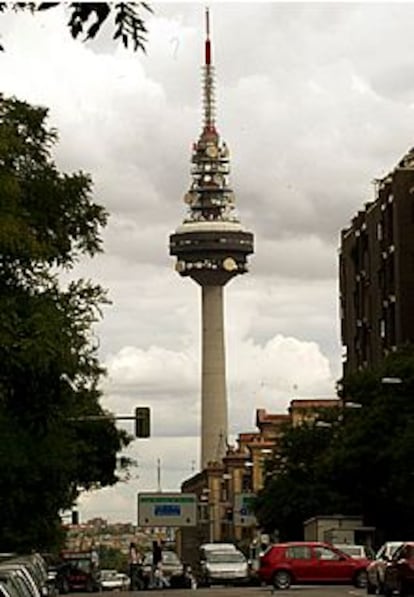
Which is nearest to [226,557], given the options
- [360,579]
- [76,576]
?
[76,576]

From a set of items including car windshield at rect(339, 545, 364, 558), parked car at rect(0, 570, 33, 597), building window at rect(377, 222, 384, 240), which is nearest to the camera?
parked car at rect(0, 570, 33, 597)

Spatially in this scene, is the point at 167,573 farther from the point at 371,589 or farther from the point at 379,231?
the point at 379,231

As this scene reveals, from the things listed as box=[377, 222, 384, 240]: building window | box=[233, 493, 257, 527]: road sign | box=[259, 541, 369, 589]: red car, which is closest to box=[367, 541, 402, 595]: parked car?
box=[259, 541, 369, 589]: red car

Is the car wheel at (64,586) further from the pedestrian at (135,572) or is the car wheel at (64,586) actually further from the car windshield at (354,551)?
the car windshield at (354,551)

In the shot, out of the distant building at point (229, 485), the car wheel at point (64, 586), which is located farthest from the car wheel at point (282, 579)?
the distant building at point (229, 485)

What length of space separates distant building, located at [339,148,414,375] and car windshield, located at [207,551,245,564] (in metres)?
31.1

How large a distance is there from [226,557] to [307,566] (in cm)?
1722

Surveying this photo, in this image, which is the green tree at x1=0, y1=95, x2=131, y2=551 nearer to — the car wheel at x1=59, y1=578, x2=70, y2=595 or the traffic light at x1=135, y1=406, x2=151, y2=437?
the traffic light at x1=135, y1=406, x2=151, y2=437

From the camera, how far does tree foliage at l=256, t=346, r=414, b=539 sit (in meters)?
79.2

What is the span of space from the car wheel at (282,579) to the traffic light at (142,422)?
6149 mm

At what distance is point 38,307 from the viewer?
119 feet

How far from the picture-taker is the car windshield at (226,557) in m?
72.1

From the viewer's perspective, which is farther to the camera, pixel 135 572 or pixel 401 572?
pixel 135 572

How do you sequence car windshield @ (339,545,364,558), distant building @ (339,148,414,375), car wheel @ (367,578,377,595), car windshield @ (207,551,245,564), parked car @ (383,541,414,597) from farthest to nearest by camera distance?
distant building @ (339,148,414,375)
car windshield @ (207,551,245,564)
car windshield @ (339,545,364,558)
car wheel @ (367,578,377,595)
parked car @ (383,541,414,597)
